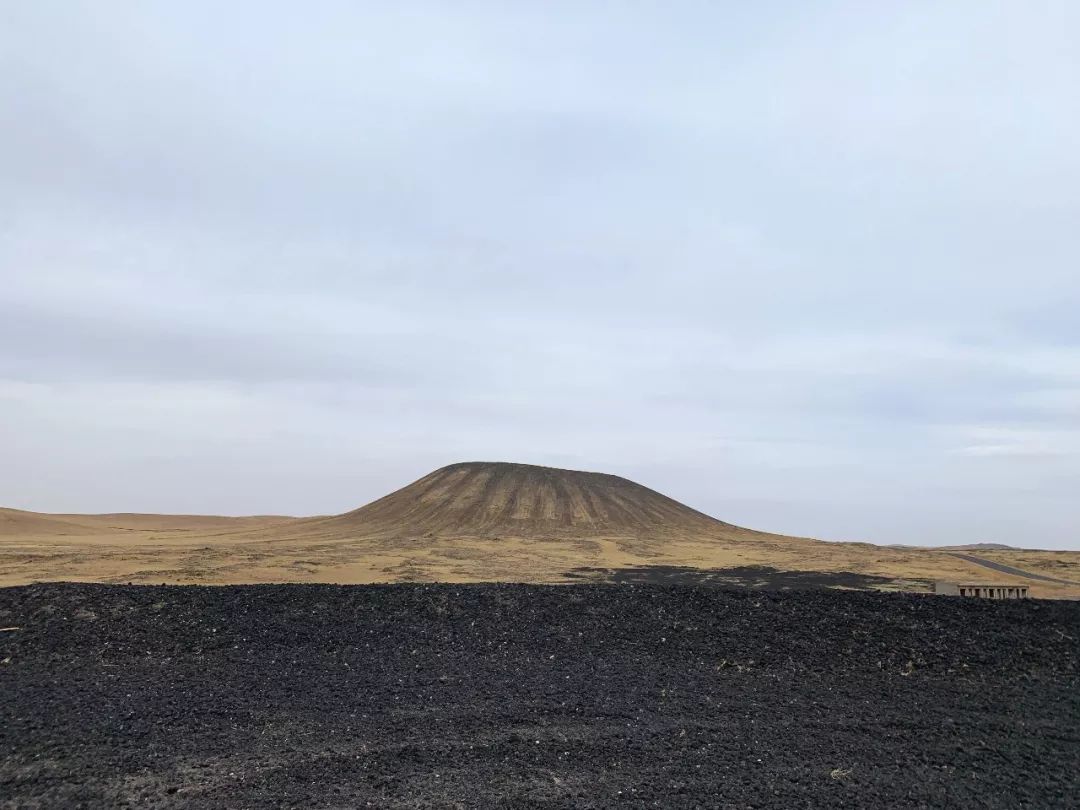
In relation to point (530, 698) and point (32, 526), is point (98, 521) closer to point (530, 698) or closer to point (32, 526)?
point (32, 526)

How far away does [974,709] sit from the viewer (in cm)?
1008

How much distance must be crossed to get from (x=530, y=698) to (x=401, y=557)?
23.1 m

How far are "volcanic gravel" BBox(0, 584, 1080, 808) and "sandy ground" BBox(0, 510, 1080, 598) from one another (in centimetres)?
997

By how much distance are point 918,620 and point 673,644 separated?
16.8 ft

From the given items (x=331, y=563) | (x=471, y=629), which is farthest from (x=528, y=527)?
(x=471, y=629)

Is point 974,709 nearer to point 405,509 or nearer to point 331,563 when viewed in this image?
point 331,563

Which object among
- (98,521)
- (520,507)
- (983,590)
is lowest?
(98,521)

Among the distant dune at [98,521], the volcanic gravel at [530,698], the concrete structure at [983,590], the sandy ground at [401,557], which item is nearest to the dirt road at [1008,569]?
the sandy ground at [401,557]

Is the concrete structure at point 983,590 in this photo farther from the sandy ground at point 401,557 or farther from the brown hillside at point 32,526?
the brown hillside at point 32,526

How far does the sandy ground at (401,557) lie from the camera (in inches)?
985

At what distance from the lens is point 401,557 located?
32.2 m

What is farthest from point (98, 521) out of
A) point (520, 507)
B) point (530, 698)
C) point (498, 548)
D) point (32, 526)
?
point (530, 698)

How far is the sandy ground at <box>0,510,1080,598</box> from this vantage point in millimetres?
25031

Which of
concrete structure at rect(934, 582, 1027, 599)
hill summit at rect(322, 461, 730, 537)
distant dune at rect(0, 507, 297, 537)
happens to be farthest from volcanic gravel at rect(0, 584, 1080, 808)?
distant dune at rect(0, 507, 297, 537)
